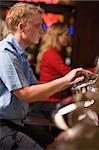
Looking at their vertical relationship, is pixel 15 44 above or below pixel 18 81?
above

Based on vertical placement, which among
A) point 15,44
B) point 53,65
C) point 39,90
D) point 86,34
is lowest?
point 86,34

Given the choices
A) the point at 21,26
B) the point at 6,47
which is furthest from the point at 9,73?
the point at 21,26

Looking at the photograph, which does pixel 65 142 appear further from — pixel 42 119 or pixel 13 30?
pixel 42 119

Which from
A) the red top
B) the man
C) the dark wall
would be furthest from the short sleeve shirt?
the dark wall

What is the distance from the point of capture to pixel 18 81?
192 cm

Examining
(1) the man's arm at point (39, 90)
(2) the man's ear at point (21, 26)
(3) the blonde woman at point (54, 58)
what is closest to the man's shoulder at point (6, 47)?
(2) the man's ear at point (21, 26)

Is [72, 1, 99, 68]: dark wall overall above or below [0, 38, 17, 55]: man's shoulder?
below

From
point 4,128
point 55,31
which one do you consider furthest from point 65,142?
point 55,31

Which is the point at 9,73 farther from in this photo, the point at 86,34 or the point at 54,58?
the point at 86,34

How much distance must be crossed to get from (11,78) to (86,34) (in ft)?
11.9

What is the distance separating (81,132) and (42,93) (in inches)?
28.5

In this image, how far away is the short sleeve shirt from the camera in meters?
1.92

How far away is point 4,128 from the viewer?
203 centimetres

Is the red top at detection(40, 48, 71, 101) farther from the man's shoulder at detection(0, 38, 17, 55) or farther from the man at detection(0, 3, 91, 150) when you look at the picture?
the man's shoulder at detection(0, 38, 17, 55)
